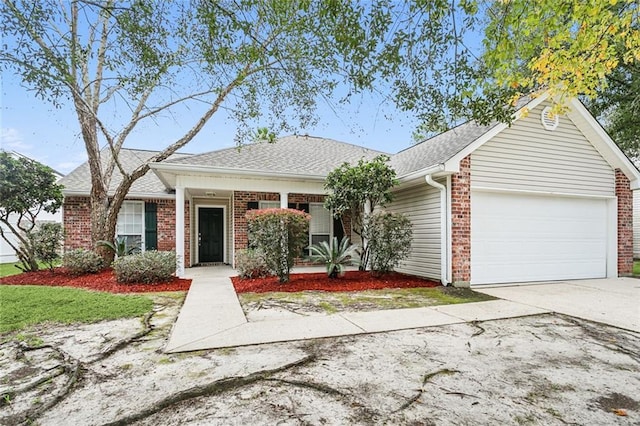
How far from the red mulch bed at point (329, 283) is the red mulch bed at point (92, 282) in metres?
1.41

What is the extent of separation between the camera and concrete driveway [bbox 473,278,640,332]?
16.8 feet

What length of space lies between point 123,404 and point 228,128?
8.28 m

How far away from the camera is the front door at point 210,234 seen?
41.2 feet

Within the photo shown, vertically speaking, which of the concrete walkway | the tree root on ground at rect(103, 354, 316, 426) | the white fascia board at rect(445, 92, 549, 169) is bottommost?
the concrete walkway

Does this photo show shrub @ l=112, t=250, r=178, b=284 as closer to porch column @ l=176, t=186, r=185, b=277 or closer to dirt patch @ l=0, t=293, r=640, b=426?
porch column @ l=176, t=186, r=185, b=277

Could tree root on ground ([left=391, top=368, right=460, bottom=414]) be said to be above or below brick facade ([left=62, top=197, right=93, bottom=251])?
below

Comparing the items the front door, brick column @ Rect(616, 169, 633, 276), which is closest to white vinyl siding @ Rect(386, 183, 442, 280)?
brick column @ Rect(616, 169, 633, 276)

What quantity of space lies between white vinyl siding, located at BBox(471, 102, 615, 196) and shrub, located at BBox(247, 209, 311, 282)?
4.21 metres

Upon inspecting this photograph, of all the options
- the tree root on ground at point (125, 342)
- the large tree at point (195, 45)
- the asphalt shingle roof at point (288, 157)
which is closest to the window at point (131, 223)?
the asphalt shingle roof at point (288, 157)

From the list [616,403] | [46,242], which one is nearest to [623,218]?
[616,403]

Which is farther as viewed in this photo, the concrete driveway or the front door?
the front door

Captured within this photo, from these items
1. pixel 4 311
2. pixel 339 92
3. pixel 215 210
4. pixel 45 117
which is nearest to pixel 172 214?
pixel 215 210

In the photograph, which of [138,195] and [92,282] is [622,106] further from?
[92,282]

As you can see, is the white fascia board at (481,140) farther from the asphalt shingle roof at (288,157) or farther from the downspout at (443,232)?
the asphalt shingle roof at (288,157)
